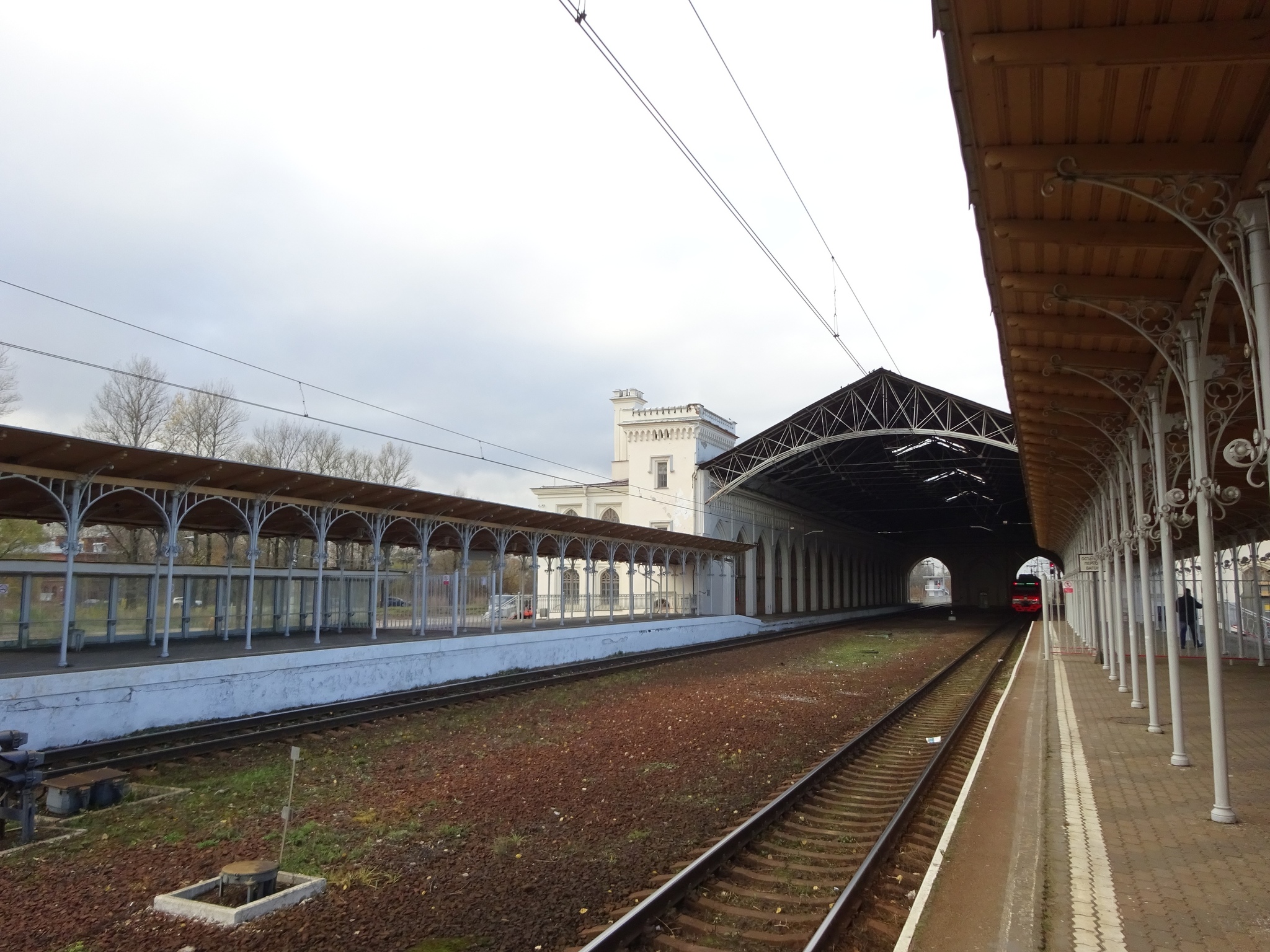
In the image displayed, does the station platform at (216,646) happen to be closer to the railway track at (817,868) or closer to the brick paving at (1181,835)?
the railway track at (817,868)

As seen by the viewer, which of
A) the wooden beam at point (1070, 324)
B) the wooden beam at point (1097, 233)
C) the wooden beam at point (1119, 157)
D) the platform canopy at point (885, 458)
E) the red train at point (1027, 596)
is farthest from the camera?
the red train at point (1027, 596)

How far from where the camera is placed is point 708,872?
254 inches

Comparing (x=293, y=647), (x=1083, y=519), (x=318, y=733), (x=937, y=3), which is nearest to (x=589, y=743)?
(x=318, y=733)

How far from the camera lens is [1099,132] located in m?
5.41

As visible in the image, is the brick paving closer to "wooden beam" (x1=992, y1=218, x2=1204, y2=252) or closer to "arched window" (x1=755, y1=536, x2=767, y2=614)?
"wooden beam" (x1=992, y1=218, x2=1204, y2=252)

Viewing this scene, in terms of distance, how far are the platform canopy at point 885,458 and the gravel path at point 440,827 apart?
2047cm

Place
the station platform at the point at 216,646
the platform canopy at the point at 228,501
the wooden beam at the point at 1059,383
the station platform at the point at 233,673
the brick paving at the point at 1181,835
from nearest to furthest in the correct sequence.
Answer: the brick paving at the point at 1181,835, the wooden beam at the point at 1059,383, the station platform at the point at 233,673, the platform canopy at the point at 228,501, the station platform at the point at 216,646

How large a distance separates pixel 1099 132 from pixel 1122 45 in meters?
1.13

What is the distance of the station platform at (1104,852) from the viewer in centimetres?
495

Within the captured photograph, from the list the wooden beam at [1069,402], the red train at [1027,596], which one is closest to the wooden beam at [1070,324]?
the wooden beam at [1069,402]

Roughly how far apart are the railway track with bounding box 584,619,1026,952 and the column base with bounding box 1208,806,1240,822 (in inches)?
86.2

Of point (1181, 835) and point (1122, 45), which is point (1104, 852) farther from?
point (1122, 45)

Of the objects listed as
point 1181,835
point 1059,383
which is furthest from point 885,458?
point 1181,835

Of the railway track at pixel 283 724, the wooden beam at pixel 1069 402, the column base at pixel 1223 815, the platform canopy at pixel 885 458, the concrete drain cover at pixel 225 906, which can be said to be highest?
the platform canopy at pixel 885 458
